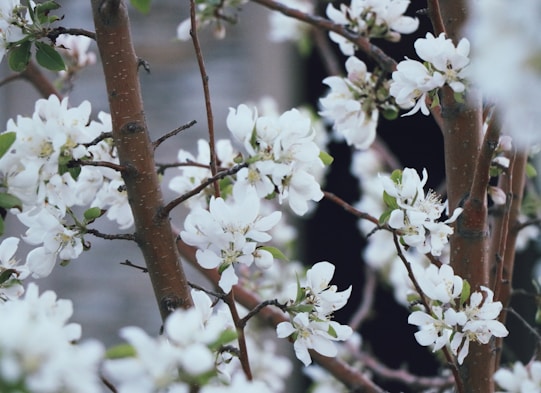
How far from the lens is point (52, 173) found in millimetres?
755

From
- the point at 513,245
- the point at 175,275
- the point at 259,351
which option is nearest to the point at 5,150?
the point at 175,275

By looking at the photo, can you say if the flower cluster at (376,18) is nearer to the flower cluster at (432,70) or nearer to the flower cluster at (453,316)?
the flower cluster at (432,70)

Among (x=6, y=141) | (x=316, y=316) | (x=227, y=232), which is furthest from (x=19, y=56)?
(x=316, y=316)

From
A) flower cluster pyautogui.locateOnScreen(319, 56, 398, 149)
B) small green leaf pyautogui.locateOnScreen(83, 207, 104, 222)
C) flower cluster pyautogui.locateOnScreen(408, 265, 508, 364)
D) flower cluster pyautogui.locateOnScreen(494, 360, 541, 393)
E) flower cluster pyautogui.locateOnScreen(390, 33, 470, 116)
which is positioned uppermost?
flower cluster pyautogui.locateOnScreen(319, 56, 398, 149)

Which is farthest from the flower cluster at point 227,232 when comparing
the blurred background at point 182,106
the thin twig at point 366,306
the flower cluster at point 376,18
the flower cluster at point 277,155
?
the blurred background at point 182,106

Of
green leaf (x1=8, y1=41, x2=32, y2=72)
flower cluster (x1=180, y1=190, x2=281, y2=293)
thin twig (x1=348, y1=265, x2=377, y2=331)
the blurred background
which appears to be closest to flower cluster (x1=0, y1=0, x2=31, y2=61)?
green leaf (x1=8, y1=41, x2=32, y2=72)

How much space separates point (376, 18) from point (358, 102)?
0.40 feet

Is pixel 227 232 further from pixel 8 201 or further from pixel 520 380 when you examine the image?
pixel 520 380

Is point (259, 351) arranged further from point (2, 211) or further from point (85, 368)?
point (85, 368)

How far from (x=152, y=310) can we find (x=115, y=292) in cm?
15

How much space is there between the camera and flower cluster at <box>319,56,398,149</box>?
0.99 meters

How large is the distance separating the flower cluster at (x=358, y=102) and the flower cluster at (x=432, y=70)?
0.42 feet

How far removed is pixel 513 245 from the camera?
1.07 meters

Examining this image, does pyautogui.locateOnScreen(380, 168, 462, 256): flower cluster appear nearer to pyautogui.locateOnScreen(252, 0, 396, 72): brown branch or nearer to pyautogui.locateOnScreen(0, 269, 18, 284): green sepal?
pyautogui.locateOnScreen(252, 0, 396, 72): brown branch
